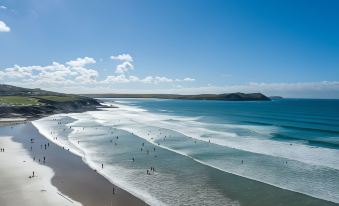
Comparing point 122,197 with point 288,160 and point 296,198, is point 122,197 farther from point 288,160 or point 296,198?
point 288,160

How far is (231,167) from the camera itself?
136ft

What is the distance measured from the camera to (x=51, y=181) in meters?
35.8

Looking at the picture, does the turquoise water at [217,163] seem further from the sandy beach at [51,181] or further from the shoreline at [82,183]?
the sandy beach at [51,181]

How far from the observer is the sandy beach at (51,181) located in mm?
30219

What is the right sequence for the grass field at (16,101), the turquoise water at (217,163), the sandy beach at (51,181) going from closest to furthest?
1. the sandy beach at (51,181)
2. the turquoise water at (217,163)
3. the grass field at (16,101)

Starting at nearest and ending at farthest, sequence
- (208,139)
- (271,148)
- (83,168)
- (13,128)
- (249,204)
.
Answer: (249,204)
(83,168)
(271,148)
(208,139)
(13,128)

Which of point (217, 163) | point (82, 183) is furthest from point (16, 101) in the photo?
point (217, 163)

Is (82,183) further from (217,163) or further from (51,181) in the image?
(217,163)

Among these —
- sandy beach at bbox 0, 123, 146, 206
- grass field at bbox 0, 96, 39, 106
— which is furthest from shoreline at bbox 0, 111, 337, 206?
grass field at bbox 0, 96, 39, 106

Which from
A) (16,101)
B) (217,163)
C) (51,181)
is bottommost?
(51,181)

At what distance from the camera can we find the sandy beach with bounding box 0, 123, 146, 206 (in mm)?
30219

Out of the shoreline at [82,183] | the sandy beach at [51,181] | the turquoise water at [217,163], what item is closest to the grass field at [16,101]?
the turquoise water at [217,163]

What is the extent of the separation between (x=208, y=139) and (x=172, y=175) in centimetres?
2376

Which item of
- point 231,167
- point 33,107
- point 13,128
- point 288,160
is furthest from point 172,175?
point 33,107
